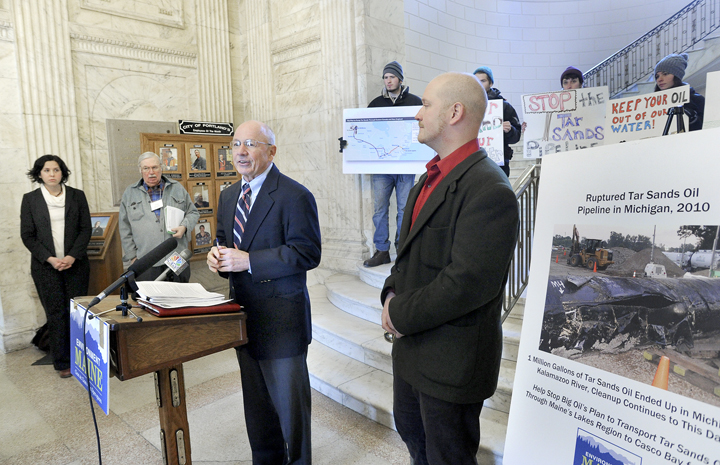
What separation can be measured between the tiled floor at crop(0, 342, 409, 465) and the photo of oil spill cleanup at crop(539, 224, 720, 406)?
178cm

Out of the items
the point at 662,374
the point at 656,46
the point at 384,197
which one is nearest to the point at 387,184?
the point at 384,197

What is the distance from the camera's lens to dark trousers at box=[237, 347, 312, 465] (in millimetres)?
2266

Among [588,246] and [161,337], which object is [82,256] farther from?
[588,246]

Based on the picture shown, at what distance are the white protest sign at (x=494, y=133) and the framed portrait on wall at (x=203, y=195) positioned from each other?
11.6ft

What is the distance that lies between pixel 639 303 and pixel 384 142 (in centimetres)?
402

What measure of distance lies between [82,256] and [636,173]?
4.59 meters

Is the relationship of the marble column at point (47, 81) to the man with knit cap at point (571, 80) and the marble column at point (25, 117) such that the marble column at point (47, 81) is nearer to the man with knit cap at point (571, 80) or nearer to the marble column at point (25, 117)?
the marble column at point (25, 117)

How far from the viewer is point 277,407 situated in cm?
230

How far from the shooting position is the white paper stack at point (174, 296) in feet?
5.71

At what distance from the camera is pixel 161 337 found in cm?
171

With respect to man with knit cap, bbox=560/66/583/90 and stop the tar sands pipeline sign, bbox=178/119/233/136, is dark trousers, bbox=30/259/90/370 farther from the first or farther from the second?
man with knit cap, bbox=560/66/583/90

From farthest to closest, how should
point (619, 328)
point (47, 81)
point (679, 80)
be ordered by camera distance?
1. point (47, 81)
2. point (679, 80)
3. point (619, 328)

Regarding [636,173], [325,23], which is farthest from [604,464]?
[325,23]

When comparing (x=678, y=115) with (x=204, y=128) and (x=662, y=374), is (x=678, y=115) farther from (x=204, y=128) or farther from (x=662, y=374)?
(x=204, y=128)
